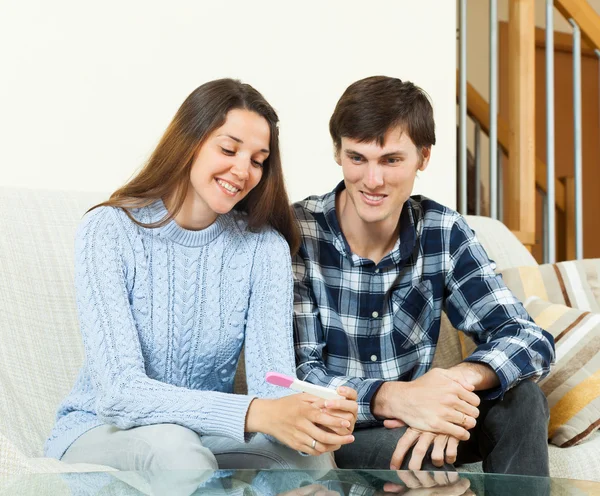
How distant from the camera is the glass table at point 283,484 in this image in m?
0.90

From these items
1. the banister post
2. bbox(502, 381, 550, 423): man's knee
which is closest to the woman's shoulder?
bbox(502, 381, 550, 423): man's knee

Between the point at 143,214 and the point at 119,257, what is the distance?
11 centimetres

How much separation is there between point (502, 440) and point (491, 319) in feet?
0.91

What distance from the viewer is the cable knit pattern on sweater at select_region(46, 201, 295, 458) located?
1181 millimetres

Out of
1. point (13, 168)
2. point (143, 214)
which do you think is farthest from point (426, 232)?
point (13, 168)

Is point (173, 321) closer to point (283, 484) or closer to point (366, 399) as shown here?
point (366, 399)

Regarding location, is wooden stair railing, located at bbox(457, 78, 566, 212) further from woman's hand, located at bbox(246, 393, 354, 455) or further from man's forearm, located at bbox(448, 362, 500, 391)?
woman's hand, located at bbox(246, 393, 354, 455)

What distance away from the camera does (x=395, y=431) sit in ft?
4.43

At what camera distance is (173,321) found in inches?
52.9

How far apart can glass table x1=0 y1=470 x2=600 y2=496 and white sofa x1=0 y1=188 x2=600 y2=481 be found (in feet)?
1.35

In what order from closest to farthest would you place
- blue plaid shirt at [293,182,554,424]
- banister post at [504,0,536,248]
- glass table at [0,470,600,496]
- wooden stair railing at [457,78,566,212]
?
1. glass table at [0,470,600,496]
2. blue plaid shirt at [293,182,554,424]
3. banister post at [504,0,536,248]
4. wooden stair railing at [457,78,566,212]

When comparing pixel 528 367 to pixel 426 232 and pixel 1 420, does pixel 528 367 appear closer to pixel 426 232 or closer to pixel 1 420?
pixel 426 232

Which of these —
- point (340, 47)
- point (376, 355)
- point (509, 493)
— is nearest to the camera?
point (509, 493)

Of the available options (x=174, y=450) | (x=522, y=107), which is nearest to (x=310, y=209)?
(x=174, y=450)
